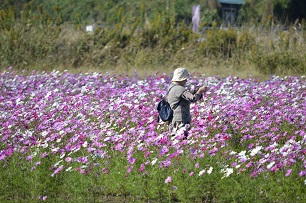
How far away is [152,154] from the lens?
21.0 feet

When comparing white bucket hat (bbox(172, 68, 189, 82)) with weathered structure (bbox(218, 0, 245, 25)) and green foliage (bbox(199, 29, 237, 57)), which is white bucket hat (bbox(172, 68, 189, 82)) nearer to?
green foliage (bbox(199, 29, 237, 57))

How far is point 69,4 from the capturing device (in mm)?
26078

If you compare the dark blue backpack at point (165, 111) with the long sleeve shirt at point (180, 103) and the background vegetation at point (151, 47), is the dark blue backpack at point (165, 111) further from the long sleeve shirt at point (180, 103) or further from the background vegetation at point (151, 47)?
the background vegetation at point (151, 47)

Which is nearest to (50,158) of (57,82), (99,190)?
(99,190)

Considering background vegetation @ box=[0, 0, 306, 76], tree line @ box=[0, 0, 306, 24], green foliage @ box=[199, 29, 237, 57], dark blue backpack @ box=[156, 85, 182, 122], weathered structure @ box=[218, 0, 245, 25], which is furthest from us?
weathered structure @ box=[218, 0, 245, 25]

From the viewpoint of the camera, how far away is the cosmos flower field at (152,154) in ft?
18.2

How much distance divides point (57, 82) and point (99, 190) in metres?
5.60

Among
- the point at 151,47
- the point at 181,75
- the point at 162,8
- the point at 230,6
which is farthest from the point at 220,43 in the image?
the point at 230,6

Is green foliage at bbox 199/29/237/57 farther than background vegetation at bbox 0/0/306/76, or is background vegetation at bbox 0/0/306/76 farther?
green foliage at bbox 199/29/237/57

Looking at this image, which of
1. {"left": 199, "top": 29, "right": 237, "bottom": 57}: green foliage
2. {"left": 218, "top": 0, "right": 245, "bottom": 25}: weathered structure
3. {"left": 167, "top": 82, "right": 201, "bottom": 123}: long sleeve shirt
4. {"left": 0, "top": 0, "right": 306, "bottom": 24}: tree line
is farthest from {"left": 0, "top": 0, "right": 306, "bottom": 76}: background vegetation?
{"left": 218, "top": 0, "right": 245, "bottom": 25}: weathered structure

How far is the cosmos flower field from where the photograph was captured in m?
5.55

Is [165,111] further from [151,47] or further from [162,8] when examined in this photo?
[162,8]

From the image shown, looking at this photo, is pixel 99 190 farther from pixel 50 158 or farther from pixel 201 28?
pixel 201 28

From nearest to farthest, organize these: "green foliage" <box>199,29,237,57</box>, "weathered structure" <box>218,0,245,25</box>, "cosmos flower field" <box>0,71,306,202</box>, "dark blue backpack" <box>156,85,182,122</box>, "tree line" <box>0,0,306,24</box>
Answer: "cosmos flower field" <box>0,71,306,202</box>, "dark blue backpack" <box>156,85,182,122</box>, "green foliage" <box>199,29,237,57</box>, "tree line" <box>0,0,306,24</box>, "weathered structure" <box>218,0,245,25</box>
